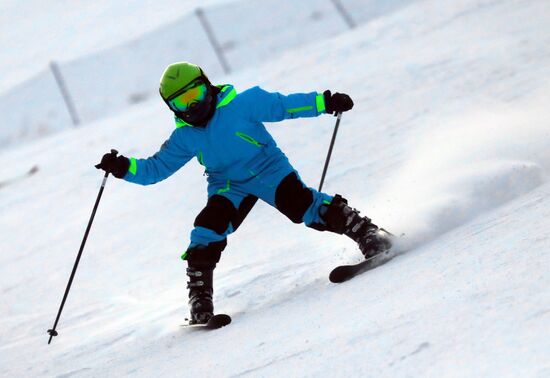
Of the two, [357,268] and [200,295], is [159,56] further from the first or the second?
[357,268]

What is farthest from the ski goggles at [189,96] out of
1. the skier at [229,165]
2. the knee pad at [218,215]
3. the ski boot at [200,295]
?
the ski boot at [200,295]

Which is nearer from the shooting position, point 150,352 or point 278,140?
point 150,352

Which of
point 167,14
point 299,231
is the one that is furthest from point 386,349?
point 167,14

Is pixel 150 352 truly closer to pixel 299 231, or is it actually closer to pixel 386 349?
pixel 386 349

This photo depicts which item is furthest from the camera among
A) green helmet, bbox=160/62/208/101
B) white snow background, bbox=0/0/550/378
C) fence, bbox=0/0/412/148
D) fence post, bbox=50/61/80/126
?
fence, bbox=0/0/412/148

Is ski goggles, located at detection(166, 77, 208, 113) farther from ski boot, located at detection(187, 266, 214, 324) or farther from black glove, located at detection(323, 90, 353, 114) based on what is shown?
ski boot, located at detection(187, 266, 214, 324)

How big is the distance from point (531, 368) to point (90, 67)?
68.6 feet

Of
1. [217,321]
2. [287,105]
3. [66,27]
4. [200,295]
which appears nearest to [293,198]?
[287,105]

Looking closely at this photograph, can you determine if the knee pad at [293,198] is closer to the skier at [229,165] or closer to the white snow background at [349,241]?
the skier at [229,165]

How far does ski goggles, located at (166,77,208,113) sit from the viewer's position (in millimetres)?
4730

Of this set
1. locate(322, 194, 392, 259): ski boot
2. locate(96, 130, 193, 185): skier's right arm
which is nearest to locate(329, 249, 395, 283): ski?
locate(322, 194, 392, 259): ski boot

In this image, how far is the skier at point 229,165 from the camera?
480 cm

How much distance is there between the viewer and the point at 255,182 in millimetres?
5035

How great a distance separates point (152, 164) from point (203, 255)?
0.63m
